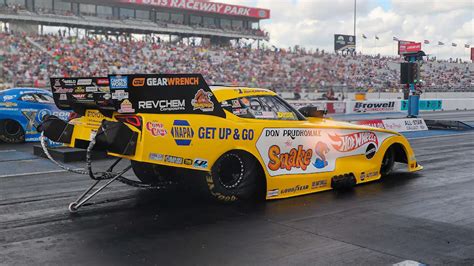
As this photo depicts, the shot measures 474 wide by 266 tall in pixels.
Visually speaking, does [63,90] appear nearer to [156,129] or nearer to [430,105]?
[156,129]

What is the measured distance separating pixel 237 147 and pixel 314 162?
143cm

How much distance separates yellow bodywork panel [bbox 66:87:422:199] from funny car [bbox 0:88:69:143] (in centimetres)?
827

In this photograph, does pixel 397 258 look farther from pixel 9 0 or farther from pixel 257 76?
pixel 9 0

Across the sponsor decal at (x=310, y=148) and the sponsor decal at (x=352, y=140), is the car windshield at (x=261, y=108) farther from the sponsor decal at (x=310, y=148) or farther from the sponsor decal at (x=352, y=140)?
the sponsor decal at (x=352, y=140)

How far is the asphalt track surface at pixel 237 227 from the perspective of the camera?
4.51 metres

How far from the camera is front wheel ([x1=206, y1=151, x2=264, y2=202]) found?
628cm

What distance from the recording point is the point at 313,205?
6539mm

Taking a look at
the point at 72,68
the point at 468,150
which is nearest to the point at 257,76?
the point at 72,68

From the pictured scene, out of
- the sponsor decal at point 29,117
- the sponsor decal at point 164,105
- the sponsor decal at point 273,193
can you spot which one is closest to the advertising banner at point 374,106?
the sponsor decal at point 29,117

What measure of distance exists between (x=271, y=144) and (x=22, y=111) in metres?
9.63

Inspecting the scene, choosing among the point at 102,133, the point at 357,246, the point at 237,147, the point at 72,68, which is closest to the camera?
the point at 357,246

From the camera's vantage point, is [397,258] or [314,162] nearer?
[397,258]

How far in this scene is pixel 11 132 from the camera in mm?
14117

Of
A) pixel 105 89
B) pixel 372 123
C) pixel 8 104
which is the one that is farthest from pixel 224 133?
pixel 372 123
